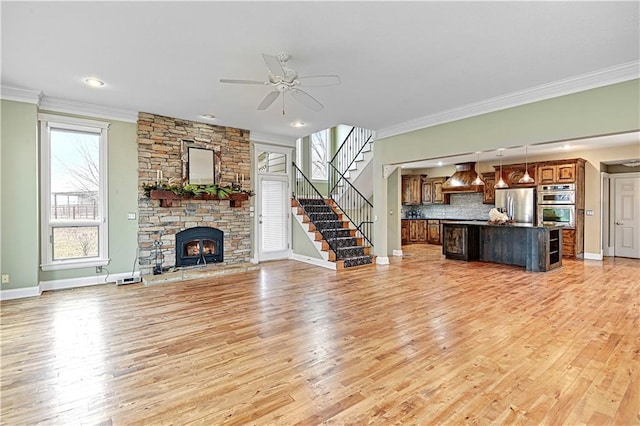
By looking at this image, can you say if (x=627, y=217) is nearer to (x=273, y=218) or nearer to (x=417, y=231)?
(x=417, y=231)

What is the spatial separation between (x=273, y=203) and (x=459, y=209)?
6830 mm

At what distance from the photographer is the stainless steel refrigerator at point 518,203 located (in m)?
8.88

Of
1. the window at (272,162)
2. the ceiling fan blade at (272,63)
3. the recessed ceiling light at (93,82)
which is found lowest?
the window at (272,162)

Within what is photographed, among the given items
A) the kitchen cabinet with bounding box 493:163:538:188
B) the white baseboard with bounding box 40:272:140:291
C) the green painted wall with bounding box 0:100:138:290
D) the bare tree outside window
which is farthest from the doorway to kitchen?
the green painted wall with bounding box 0:100:138:290

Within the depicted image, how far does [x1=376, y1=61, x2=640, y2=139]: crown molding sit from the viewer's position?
3912 millimetres

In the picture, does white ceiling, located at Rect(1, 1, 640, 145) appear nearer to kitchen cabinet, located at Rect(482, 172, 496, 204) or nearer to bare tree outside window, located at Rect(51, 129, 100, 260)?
bare tree outside window, located at Rect(51, 129, 100, 260)

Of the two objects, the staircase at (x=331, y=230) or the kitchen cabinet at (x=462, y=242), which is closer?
the staircase at (x=331, y=230)

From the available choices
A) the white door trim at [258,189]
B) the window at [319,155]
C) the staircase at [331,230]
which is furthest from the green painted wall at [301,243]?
the window at [319,155]

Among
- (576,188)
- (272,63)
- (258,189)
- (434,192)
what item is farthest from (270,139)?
(576,188)

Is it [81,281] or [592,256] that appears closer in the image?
[81,281]

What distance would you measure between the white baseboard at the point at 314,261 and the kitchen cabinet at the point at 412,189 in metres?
5.62

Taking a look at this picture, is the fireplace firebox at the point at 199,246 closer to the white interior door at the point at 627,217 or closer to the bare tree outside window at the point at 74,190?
the bare tree outside window at the point at 74,190

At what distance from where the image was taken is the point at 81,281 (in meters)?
5.44

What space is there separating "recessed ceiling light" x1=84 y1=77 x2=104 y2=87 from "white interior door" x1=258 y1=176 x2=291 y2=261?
147 inches
